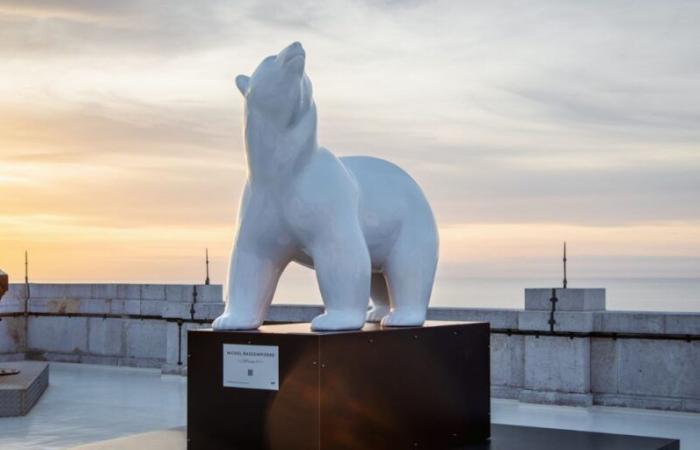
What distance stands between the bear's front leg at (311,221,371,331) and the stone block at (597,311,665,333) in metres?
4.90

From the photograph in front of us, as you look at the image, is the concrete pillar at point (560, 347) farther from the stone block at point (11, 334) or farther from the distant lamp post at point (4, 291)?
the stone block at point (11, 334)

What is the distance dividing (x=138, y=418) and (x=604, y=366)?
12.9ft

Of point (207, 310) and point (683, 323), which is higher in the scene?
point (683, 323)

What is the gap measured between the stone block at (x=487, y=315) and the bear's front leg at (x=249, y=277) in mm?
5033

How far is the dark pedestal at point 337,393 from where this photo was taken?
406 centimetres

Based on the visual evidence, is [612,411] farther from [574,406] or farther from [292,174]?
[292,174]

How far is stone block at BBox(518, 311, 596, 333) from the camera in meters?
8.77

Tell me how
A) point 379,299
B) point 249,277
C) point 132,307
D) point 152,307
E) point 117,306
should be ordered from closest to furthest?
point 249,277 → point 379,299 → point 152,307 → point 132,307 → point 117,306

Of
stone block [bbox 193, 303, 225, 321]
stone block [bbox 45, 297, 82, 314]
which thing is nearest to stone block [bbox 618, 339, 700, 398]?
stone block [bbox 193, 303, 225, 321]

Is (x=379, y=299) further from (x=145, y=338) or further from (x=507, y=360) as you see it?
(x=145, y=338)

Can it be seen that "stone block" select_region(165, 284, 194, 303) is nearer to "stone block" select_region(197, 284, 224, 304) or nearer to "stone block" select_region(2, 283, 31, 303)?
"stone block" select_region(197, 284, 224, 304)

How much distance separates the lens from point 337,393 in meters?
4.10

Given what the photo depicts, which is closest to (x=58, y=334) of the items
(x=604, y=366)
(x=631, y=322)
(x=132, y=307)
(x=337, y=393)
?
(x=132, y=307)

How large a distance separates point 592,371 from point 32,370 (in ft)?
17.9
